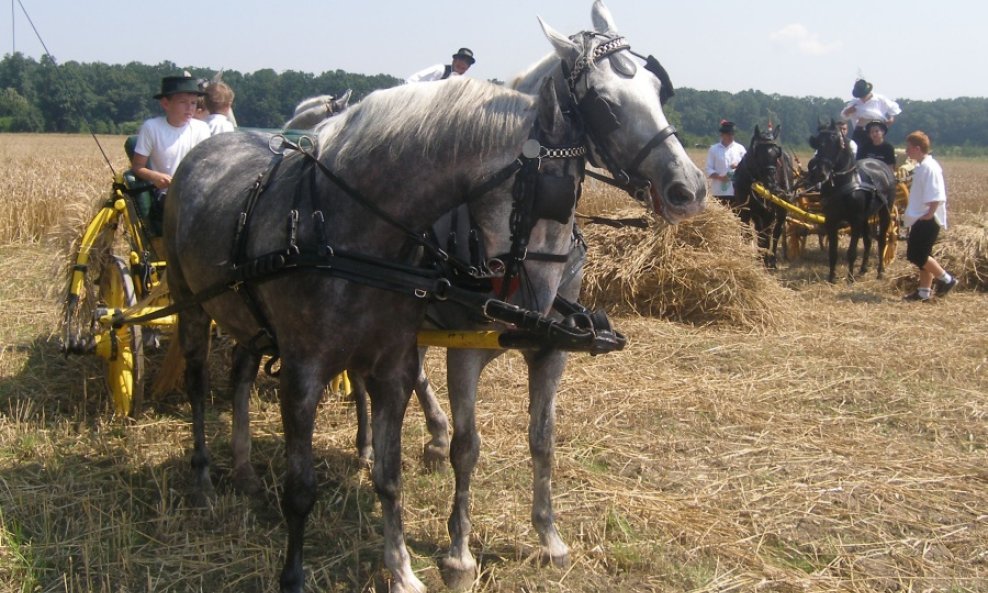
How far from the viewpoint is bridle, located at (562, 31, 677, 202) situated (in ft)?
9.23

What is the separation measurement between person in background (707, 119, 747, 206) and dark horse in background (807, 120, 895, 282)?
135cm

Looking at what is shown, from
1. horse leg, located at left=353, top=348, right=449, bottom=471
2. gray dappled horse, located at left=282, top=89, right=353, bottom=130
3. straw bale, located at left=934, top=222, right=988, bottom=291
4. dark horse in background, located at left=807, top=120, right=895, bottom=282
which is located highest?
gray dappled horse, located at left=282, top=89, right=353, bottom=130

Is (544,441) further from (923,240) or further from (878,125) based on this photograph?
(878,125)

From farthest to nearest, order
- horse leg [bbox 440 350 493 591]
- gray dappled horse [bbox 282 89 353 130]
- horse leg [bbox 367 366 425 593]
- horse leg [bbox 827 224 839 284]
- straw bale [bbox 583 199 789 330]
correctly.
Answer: horse leg [bbox 827 224 839 284] → straw bale [bbox 583 199 789 330] → gray dappled horse [bbox 282 89 353 130] → horse leg [bbox 440 350 493 591] → horse leg [bbox 367 366 425 593]

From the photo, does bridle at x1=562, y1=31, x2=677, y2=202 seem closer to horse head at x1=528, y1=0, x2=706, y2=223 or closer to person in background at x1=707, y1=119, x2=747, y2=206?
horse head at x1=528, y1=0, x2=706, y2=223

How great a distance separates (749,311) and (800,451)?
360 cm

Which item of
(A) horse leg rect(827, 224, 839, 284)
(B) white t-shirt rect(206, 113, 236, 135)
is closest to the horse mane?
(B) white t-shirt rect(206, 113, 236, 135)

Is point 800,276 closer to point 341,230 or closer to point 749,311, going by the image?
point 749,311

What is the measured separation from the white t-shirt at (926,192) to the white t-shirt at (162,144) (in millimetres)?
8463

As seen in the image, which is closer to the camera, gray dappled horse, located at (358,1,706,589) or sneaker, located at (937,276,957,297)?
gray dappled horse, located at (358,1,706,589)

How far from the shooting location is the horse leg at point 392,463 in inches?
124

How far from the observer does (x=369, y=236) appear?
2.88 m

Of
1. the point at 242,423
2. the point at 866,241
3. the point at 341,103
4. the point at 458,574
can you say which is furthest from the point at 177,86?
the point at 866,241

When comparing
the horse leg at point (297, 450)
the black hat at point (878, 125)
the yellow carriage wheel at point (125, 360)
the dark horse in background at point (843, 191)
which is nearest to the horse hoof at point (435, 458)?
the horse leg at point (297, 450)
